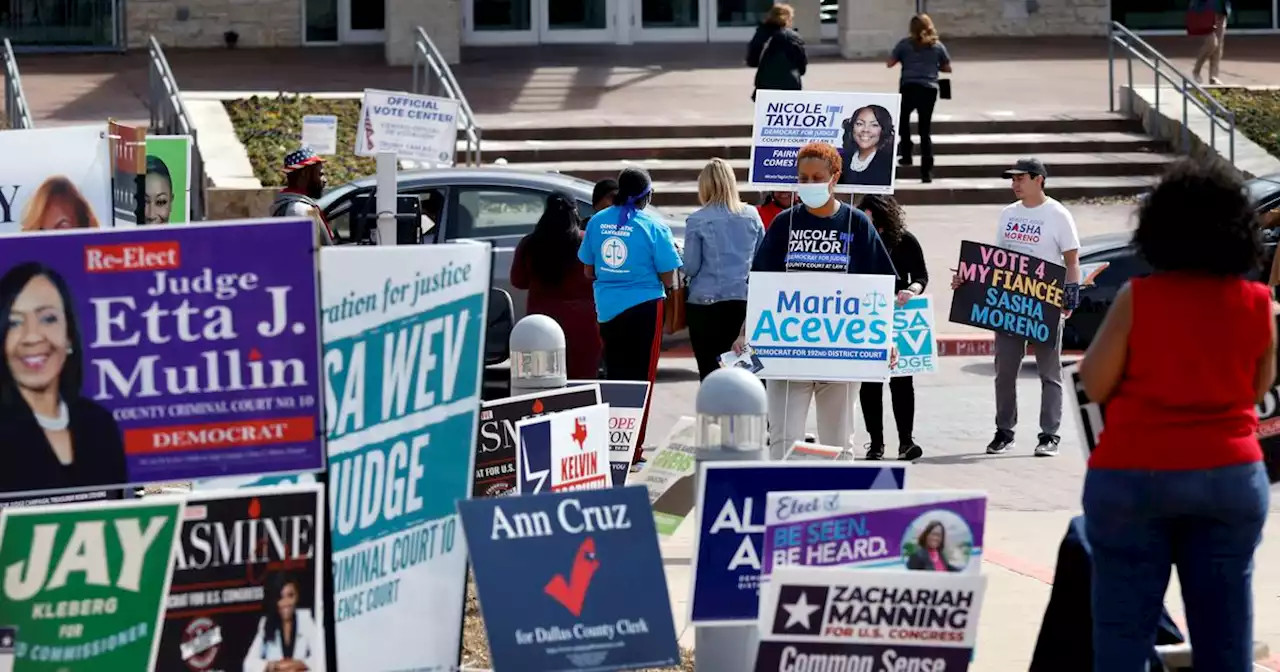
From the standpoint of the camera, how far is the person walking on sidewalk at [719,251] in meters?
10.8

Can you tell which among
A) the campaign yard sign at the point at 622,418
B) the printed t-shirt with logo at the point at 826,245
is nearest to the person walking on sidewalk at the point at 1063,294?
the printed t-shirt with logo at the point at 826,245

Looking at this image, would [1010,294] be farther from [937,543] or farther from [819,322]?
[937,543]

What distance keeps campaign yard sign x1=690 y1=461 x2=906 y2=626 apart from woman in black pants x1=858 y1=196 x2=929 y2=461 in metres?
5.04

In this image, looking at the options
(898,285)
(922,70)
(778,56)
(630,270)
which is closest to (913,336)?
(898,285)

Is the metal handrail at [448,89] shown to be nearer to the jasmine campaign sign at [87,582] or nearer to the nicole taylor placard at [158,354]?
the nicole taylor placard at [158,354]

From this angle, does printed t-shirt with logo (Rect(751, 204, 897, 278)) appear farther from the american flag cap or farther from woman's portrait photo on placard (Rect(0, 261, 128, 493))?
woman's portrait photo on placard (Rect(0, 261, 128, 493))

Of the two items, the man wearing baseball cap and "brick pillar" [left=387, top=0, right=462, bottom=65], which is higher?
"brick pillar" [left=387, top=0, right=462, bottom=65]

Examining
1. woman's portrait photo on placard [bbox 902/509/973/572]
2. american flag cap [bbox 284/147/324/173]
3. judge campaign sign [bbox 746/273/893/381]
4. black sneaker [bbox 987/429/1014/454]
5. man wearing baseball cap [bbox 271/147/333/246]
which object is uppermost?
american flag cap [bbox 284/147/324/173]

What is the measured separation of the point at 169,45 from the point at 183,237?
2567 cm

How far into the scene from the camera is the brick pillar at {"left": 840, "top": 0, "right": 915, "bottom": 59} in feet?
95.0

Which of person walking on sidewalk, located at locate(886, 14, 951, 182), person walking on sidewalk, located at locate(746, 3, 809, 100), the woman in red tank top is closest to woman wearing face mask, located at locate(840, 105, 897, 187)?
the woman in red tank top

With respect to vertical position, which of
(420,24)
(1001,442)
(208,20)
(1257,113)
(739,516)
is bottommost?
(1001,442)

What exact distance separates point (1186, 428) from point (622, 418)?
3780 millimetres

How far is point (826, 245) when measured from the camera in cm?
983
